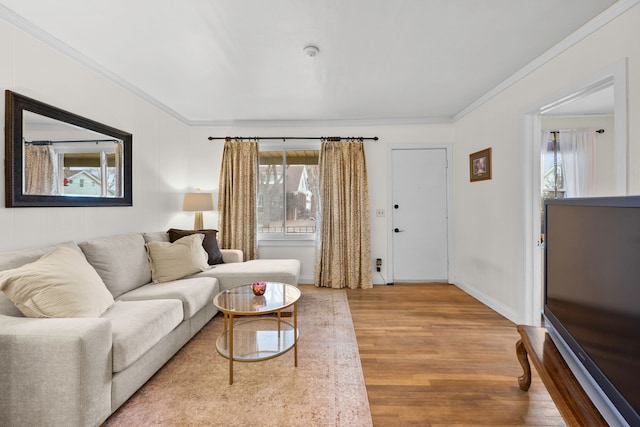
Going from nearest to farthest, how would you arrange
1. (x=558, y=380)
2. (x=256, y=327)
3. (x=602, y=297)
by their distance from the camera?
(x=602, y=297), (x=558, y=380), (x=256, y=327)

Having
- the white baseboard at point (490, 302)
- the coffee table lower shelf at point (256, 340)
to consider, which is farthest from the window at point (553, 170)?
the coffee table lower shelf at point (256, 340)

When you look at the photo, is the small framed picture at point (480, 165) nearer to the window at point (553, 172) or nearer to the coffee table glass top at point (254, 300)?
the window at point (553, 172)

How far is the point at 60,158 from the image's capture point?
87.3 inches

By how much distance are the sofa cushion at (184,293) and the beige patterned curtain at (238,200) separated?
4.36 ft

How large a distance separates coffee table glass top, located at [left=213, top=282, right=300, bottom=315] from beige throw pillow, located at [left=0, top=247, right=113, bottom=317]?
2.50 feet

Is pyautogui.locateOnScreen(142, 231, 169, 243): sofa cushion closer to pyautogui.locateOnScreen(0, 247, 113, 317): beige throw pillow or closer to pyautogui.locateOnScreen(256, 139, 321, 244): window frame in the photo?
pyautogui.locateOnScreen(0, 247, 113, 317): beige throw pillow

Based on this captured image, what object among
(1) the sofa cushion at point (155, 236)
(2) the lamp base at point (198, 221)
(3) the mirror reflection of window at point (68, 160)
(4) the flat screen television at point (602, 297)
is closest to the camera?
(4) the flat screen television at point (602, 297)

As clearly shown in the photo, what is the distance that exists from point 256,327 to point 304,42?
2462 mm

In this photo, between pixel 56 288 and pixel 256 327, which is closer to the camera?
pixel 56 288

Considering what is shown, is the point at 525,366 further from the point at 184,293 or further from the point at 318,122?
the point at 318,122

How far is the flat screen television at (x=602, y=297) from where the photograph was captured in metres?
0.88

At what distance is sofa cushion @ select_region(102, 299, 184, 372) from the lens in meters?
1.55

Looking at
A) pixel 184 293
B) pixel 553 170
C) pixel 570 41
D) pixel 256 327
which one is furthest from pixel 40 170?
pixel 553 170

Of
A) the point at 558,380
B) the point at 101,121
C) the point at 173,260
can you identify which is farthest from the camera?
the point at 173,260
